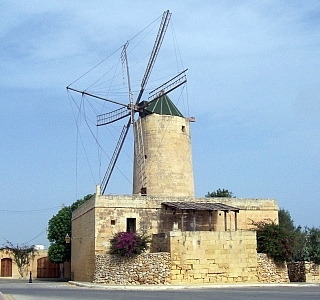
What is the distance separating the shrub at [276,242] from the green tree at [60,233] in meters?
15.6

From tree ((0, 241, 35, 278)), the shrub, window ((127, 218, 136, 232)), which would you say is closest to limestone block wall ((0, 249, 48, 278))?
tree ((0, 241, 35, 278))

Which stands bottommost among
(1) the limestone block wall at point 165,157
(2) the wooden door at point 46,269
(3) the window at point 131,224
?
(2) the wooden door at point 46,269

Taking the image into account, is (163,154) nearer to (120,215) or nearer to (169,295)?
(120,215)

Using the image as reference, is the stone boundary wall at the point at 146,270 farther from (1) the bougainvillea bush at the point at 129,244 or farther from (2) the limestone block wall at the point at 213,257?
(2) the limestone block wall at the point at 213,257

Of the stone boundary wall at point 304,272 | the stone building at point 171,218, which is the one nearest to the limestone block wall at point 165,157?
the stone building at point 171,218

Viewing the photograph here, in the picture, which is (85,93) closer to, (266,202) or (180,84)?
(180,84)

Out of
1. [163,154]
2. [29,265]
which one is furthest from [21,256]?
[163,154]

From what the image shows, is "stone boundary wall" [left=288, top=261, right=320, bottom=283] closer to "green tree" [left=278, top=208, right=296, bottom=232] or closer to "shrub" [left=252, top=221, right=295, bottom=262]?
"shrub" [left=252, top=221, right=295, bottom=262]

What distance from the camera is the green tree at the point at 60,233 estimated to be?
39.4 m

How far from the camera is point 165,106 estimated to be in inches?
1409

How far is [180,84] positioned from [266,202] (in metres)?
9.18

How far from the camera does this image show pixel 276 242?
28953 millimetres

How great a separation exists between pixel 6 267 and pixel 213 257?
23.2m

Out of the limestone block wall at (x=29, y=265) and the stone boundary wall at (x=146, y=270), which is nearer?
the stone boundary wall at (x=146, y=270)
